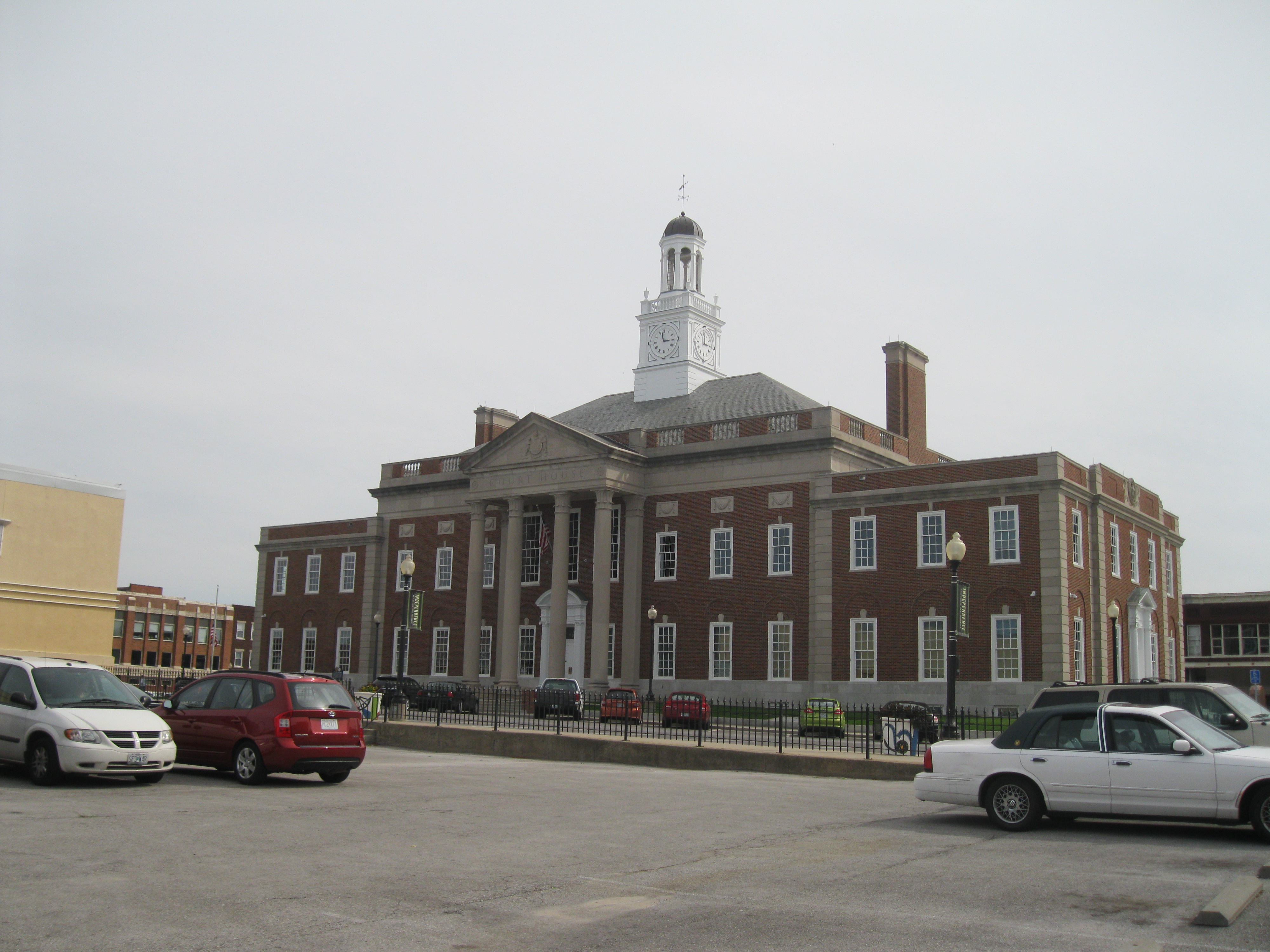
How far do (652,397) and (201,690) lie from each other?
44678 mm

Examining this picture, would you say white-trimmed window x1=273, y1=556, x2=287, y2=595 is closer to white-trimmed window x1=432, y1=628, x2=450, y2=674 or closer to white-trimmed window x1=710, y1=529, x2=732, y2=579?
white-trimmed window x1=432, y1=628, x2=450, y2=674

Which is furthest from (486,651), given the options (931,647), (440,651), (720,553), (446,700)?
(931,647)

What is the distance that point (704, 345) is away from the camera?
209ft

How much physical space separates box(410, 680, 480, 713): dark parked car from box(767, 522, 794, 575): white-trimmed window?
13.5 metres

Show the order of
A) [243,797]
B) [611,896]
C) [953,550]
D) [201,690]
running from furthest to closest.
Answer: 1. [953,550]
2. [201,690]
3. [243,797]
4. [611,896]

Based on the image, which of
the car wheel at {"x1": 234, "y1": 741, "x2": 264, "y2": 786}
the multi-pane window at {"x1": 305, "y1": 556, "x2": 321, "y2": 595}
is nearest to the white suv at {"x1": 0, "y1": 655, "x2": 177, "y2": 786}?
the car wheel at {"x1": 234, "y1": 741, "x2": 264, "y2": 786}

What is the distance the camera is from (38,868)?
34.6ft

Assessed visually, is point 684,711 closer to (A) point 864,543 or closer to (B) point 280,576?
(A) point 864,543

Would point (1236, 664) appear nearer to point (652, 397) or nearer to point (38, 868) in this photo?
point (652, 397)

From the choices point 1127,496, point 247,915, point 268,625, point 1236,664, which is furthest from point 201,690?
point 1236,664

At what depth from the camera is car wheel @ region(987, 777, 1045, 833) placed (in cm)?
1455

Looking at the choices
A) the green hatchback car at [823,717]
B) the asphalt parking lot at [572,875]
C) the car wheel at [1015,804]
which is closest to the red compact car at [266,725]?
the asphalt parking lot at [572,875]

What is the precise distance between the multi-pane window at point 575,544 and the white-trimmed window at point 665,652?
5.54 metres

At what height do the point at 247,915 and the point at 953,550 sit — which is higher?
the point at 953,550
